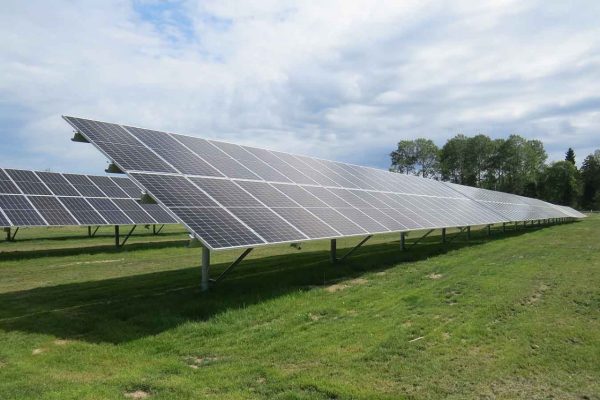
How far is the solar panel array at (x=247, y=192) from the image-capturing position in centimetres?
1130

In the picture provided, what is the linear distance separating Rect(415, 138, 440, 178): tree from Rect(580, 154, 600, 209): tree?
3759 centimetres

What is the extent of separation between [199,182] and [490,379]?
8.86 metres

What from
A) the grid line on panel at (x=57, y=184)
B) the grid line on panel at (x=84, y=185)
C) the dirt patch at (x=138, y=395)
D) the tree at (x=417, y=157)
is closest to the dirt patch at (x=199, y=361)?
the dirt patch at (x=138, y=395)

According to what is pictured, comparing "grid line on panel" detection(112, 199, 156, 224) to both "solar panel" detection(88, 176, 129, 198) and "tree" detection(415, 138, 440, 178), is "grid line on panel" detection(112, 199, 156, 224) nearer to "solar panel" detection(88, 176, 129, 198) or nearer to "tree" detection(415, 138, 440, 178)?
"solar panel" detection(88, 176, 129, 198)

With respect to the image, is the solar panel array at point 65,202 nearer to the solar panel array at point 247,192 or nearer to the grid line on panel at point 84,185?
the grid line on panel at point 84,185

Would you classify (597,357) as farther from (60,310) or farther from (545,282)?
(60,310)

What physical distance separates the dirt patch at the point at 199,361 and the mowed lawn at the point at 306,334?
0.15 ft

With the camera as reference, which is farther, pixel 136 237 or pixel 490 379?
pixel 136 237

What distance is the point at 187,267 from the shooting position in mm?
18297

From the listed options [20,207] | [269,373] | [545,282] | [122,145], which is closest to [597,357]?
[269,373]

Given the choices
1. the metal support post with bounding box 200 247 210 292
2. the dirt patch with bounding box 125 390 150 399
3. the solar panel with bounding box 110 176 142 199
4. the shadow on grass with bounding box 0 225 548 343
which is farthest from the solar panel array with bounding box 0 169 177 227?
the dirt patch with bounding box 125 390 150 399

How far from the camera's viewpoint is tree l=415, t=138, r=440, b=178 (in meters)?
133

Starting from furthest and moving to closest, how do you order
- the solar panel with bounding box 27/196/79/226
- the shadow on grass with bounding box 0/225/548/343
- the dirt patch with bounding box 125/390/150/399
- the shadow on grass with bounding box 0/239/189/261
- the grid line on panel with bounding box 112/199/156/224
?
the grid line on panel with bounding box 112/199/156/224
the solar panel with bounding box 27/196/79/226
the shadow on grass with bounding box 0/239/189/261
the shadow on grass with bounding box 0/225/548/343
the dirt patch with bounding box 125/390/150/399

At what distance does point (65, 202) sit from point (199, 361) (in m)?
21.8
